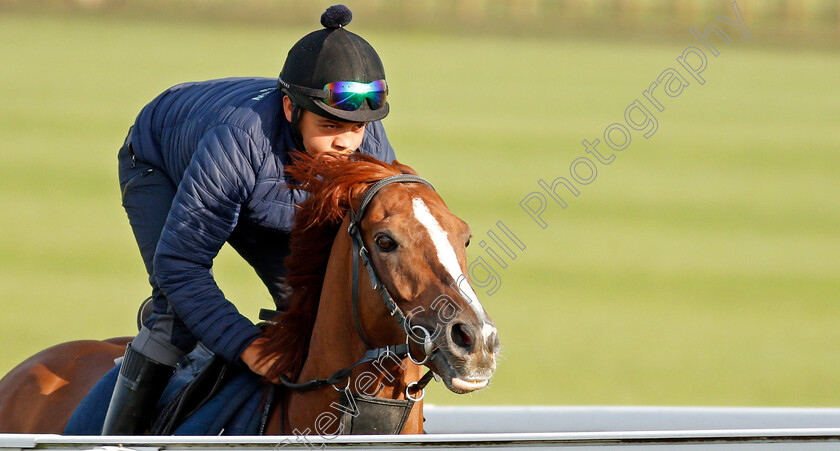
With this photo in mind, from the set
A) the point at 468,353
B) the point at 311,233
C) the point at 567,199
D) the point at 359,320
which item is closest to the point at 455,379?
the point at 468,353

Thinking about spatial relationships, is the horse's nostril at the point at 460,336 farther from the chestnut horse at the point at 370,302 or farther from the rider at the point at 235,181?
the rider at the point at 235,181

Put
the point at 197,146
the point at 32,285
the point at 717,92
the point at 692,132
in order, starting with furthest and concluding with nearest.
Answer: the point at 717,92, the point at 692,132, the point at 32,285, the point at 197,146

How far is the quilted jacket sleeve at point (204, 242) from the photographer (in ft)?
7.39

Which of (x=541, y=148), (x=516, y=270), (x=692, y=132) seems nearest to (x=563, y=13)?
(x=692, y=132)

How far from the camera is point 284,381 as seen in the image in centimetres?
219

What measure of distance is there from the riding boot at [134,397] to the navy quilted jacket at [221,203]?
0.75 ft

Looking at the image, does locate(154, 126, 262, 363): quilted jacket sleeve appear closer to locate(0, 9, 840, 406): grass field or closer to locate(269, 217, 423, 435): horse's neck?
locate(269, 217, 423, 435): horse's neck

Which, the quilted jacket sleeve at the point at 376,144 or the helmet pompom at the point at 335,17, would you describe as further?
the quilted jacket sleeve at the point at 376,144

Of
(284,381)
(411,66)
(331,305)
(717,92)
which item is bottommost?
(411,66)

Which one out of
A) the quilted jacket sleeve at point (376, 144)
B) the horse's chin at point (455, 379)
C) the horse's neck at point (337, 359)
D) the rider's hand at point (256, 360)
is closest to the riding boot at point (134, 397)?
the rider's hand at point (256, 360)

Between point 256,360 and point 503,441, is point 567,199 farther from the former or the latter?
point 503,441

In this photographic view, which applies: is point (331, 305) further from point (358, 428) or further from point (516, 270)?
point (516, 270)

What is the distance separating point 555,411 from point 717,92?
17.9 m

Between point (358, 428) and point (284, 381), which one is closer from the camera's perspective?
point (358, 428)
